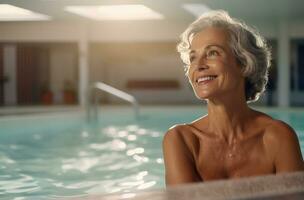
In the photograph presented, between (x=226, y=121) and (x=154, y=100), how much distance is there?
56.0ft

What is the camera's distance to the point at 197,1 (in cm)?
1077

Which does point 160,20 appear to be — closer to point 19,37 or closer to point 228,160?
point 19,37

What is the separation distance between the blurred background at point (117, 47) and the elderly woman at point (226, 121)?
871cm

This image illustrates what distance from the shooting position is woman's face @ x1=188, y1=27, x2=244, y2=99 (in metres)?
1.92

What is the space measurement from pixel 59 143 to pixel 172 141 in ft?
18.9

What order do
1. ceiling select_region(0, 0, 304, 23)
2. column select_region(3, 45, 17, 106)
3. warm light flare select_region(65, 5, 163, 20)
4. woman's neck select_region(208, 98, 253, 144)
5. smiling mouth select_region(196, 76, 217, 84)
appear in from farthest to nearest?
column select_region(3, 45, 17, 106) < warm light flare select_region(65, 5, 163, 20) < ceiling select_region(0, 0, 304, 23) < woman's neck select_region(208, 98, 253, 144) < smiling mouth select_region(196, 76, 217, 84)

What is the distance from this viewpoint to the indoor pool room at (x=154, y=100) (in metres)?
1.96

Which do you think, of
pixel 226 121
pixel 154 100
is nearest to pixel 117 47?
pixel 154 100

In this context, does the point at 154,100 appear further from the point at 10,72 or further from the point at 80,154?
the point at 80,154

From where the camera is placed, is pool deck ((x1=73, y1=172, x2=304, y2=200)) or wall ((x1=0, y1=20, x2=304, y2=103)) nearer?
pool deck ((x1=73, y1=172, x2=304, y2=200))

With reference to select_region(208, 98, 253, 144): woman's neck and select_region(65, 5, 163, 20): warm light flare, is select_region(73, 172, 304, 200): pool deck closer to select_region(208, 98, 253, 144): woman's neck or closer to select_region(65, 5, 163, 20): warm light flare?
select_region(208, 98, 253, 144): woman's neck

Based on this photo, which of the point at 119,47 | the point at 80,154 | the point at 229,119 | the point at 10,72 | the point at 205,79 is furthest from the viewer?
the point at 119,47

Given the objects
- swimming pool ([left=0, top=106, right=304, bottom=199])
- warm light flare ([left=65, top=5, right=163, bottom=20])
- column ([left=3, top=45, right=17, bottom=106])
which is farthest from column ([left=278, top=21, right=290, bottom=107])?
column ([left=3, top=45, right=17, bottom=106])

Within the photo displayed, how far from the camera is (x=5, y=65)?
17.6 meters
